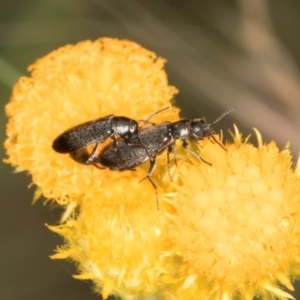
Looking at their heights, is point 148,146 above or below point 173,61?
below

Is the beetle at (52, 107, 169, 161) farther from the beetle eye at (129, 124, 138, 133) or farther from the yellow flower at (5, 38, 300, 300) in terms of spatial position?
the yellow flower at (5, 38, 300, 300)

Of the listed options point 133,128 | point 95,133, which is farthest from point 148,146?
point 95,133

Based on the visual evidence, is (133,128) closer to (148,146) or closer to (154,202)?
(148,146)

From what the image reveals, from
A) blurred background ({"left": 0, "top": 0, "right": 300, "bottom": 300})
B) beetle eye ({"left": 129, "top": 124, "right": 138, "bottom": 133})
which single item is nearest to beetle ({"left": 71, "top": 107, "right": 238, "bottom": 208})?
beetle eye ({"left": 129, "top": 124, "right": 138, "bottom": 133})

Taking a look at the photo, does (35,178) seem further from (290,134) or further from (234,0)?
(234,0)

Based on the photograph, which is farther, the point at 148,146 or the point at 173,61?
the point at 173,61

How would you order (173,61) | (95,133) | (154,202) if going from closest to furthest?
(154,202)
(95,133)
(173,61)
